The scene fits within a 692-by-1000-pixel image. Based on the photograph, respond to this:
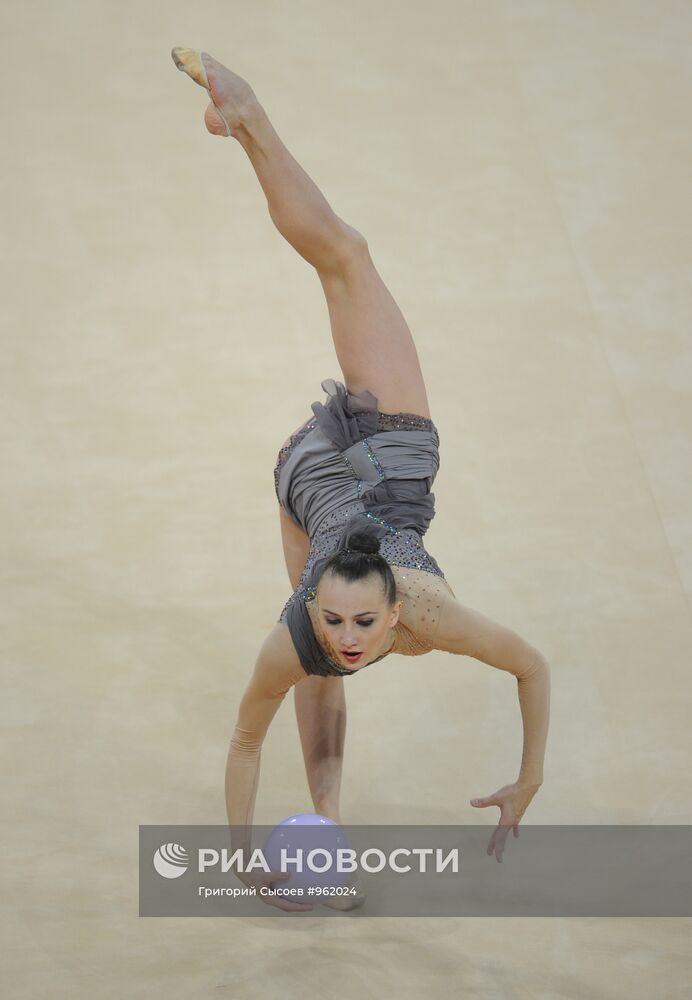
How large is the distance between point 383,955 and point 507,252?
9.15 ft

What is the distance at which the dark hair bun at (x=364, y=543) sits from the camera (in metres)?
2.48

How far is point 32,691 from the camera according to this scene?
126 inches

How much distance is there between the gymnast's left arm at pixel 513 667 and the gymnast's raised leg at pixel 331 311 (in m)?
0.39

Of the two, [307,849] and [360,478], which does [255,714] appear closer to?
[307,849]

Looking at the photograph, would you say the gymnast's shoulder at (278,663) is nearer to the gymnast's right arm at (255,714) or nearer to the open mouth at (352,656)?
the gymnast's right arm at (255,714)

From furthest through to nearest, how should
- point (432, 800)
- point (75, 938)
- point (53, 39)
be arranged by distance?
point (53, 39), point (432, 800), point (75, 938)

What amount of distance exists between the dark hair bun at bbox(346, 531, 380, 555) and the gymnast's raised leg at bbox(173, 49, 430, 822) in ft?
1.52

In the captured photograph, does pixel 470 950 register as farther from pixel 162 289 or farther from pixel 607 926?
→ pixel 162 289

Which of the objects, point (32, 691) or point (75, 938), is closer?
point (75, 938)

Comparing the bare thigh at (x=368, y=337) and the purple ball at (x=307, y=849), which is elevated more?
the bare thigh at (x=368, y=337)

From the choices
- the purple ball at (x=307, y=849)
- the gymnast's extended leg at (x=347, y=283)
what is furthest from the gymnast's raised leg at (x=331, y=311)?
the purple ball at (x=307, y=849)

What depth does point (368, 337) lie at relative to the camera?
2.89 m

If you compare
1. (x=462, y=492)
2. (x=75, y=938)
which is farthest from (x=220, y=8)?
(x=75, y=938)

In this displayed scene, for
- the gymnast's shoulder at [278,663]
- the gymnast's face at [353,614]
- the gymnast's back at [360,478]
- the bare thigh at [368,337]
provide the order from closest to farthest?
the gymnast's face at [353,614] → the gymnast's shoulder at [278,663] → the gymnast's back at [360,478] → the bare thigh at [368,337]
